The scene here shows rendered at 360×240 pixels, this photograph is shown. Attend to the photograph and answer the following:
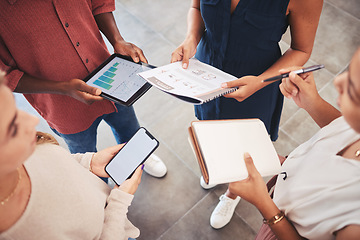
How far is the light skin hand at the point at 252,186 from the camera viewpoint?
0.93 meters

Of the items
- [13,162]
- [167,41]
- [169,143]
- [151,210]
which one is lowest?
[151,210]

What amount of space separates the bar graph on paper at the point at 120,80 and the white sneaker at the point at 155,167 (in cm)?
83

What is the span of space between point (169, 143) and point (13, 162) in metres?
1.61

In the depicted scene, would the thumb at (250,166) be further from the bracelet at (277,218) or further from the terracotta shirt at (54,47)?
the terracotta shirt at (54,47)

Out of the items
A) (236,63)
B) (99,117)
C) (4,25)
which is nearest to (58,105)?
(99,117)

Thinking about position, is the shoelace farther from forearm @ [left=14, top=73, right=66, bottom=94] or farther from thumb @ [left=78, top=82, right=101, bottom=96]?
forearm @ [left=14, top=73, right=66, bottom=94]

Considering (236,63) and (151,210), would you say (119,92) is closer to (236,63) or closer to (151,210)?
(236,63)

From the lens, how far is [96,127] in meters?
1.55

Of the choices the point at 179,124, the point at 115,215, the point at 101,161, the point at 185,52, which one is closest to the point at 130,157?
the point at 101,161

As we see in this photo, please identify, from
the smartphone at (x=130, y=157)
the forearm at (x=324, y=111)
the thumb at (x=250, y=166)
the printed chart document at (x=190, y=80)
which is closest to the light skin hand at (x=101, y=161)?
the smartphone at (x=130, y=157)

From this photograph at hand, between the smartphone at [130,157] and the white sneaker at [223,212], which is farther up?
the smartphone at [130,157]

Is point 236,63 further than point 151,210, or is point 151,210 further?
point 151,210

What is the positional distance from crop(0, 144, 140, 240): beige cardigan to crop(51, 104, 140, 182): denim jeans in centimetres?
58

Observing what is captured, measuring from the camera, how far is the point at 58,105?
1.28 m
